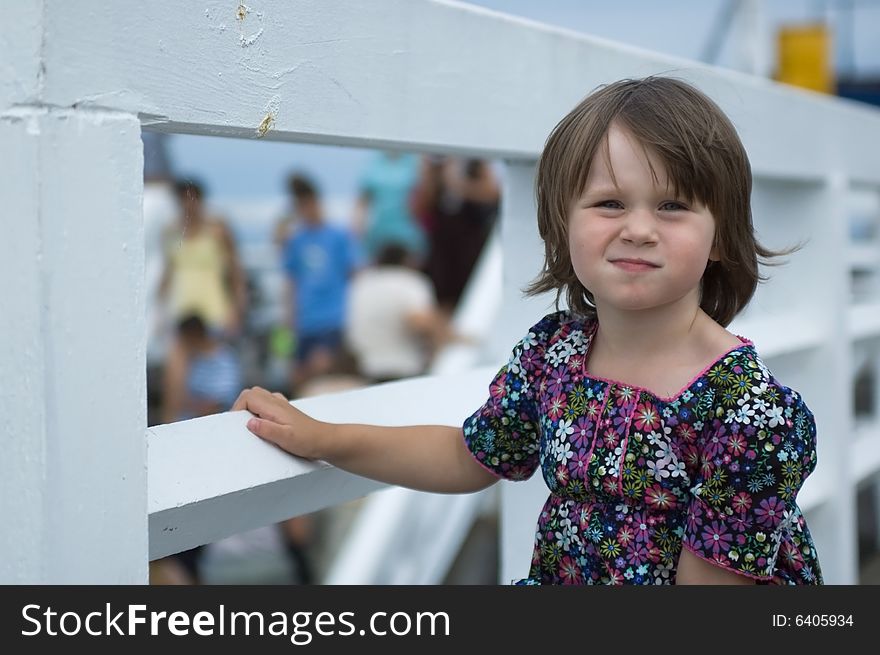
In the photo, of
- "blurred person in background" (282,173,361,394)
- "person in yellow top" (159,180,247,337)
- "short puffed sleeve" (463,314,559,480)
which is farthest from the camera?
"person in yellow top" (159,180,247,337)

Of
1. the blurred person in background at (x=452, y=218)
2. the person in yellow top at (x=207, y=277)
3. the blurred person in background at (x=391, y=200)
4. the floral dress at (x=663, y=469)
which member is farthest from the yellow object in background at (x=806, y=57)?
the floral dress at (x=663, y=469)

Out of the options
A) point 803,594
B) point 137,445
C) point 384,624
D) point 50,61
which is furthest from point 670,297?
point 50,61

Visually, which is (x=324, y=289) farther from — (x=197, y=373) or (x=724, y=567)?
(x=724, y=567)

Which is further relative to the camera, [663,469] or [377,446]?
[377,446]

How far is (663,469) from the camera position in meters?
1.34

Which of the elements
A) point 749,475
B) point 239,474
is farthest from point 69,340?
point 749,475

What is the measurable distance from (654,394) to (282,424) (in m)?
0.46

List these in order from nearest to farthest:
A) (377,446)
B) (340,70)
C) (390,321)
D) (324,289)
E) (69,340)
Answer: (69,340) < (340,70) < (377,446) < (390,321) < (324,289)

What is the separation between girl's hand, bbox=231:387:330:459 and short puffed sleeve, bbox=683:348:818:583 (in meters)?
0.48

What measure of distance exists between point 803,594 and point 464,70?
851 mm

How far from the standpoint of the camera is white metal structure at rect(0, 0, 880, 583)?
1024 mm

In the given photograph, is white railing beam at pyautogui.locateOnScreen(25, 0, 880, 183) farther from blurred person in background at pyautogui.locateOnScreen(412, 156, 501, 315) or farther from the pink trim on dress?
blurred person in background at pyautogui.locateOnScreen(412, 156, 501, 315)

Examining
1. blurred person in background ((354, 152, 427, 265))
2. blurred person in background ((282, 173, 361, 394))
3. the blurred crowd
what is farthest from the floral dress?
blurred person in background ((354, 152, 427, 265))

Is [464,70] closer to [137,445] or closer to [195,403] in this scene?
[137,445]
